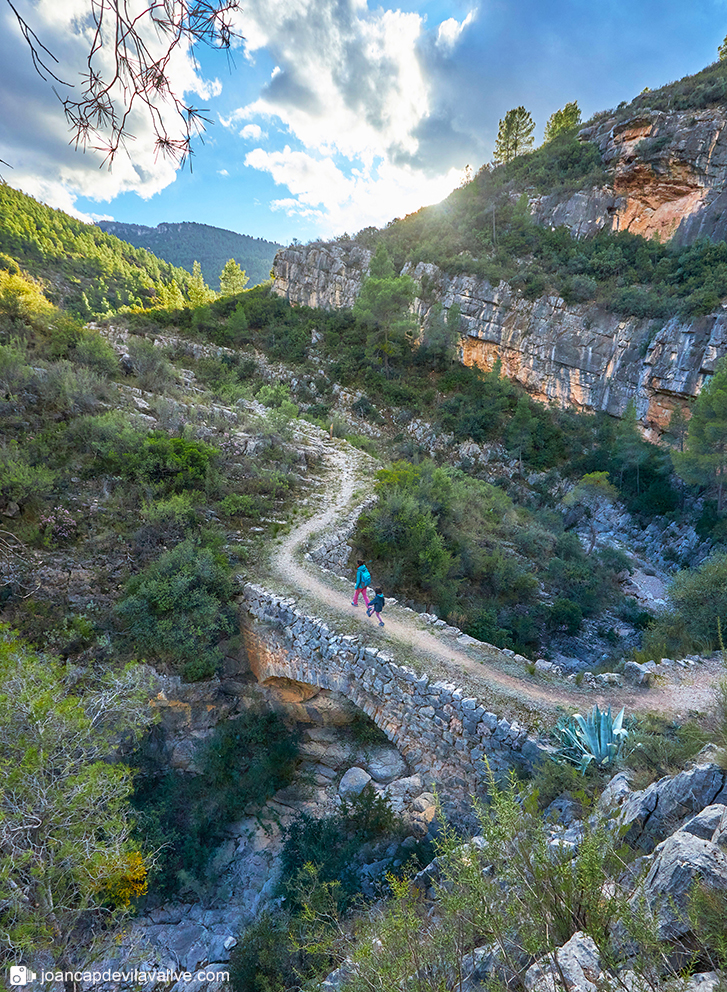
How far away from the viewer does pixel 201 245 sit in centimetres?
12706

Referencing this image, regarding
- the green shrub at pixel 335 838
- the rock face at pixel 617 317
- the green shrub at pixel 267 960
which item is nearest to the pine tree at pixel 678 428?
the rock face at pixel 617 317

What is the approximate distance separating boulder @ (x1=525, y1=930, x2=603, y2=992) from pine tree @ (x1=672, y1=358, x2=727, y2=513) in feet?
61.6

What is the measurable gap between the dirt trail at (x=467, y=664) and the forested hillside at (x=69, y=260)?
52661 mm

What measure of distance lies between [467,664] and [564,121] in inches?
2104

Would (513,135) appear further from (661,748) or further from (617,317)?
(661,748)

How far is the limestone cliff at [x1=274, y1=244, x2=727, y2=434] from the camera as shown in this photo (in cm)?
2144

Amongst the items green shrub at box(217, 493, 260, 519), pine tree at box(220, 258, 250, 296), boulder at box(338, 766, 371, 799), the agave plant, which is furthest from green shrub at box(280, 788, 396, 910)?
pine tree at box(220, 258, 250, 296)

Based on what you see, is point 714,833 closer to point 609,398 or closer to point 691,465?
point 691,465

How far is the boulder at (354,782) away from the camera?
6.38 meters

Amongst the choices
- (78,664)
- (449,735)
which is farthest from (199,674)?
(449,735)

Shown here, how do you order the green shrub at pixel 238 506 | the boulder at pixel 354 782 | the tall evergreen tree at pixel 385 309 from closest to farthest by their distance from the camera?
the boulder at pixel 354 782 → the green shrub at pixel 238 506 → the tall evergreen tree at pixel 385 309

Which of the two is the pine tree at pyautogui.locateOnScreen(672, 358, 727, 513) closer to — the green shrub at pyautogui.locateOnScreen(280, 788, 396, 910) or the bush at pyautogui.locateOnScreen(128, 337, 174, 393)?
the green shrub at pyautogui.locateOnScreen(280, 788, 396, 910)

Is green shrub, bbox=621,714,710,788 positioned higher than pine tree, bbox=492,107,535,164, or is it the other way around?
pine tree, bbox=492,107,535,164

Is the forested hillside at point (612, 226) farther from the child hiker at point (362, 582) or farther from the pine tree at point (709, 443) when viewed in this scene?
the child hiker at point (362, 582)
